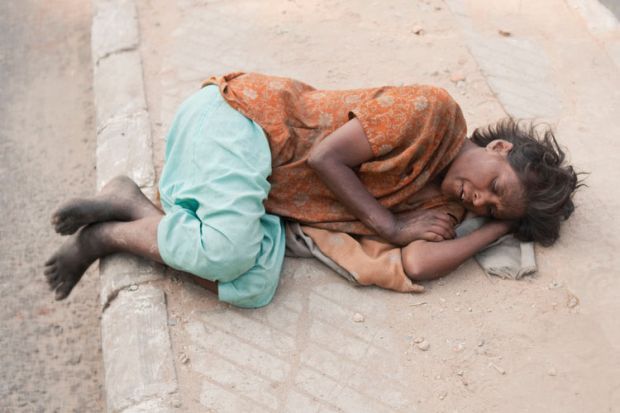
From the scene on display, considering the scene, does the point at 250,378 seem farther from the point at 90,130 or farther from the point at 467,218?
the point at 90,130

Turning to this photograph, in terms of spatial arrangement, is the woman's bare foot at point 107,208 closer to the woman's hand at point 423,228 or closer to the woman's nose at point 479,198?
the woman's hand at point 423,228

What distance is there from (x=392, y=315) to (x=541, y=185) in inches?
27.2

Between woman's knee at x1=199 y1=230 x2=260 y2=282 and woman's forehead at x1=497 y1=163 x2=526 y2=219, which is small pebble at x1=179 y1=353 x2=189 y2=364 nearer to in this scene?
woman's knee at x1=199 y1=230 x2=260 y2=282

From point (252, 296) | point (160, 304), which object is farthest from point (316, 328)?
point (160, 304)

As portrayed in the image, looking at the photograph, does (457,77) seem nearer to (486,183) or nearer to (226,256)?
(486,183)

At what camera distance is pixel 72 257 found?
2.83 metres

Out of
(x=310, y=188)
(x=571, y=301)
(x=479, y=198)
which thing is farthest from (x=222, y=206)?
(x=571, y=301)

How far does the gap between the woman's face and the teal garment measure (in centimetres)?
67

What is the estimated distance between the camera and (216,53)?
13.5 feet

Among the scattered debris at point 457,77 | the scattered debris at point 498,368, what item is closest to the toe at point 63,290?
the scattered debris at point 498,368

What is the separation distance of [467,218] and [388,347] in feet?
2.09

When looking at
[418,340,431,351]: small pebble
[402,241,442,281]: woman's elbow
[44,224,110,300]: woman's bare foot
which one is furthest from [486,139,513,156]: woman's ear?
[44,224,110,300]: woman's bare foot

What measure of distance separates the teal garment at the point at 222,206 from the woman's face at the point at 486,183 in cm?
67

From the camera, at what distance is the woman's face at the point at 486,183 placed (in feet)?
8.95
